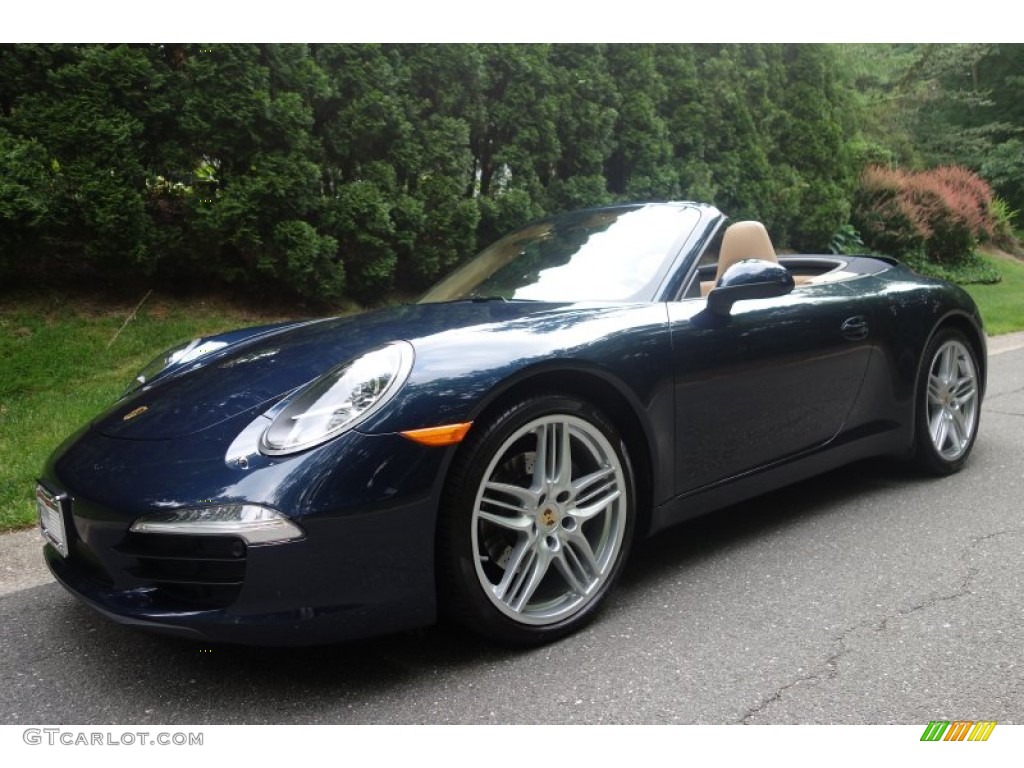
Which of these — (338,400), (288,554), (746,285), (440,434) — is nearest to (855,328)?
(746,285)

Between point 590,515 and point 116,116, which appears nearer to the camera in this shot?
point 590,515

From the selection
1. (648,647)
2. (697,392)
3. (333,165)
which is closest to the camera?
(648,647)

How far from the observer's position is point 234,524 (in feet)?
6.88

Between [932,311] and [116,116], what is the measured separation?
17.4ft

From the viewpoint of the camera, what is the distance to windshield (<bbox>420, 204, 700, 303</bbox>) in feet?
10.4

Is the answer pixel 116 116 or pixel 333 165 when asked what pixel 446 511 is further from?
pixel 333 165

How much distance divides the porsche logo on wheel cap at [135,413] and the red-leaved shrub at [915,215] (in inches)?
558

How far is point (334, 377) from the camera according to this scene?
2.44m

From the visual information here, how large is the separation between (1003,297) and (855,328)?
11.4 metres

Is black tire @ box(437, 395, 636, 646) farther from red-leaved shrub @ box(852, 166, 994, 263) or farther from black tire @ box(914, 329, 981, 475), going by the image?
red-leaved shrub @ box(852, 166, 994, 263)

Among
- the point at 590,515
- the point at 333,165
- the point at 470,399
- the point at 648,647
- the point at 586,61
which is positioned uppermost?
the point at 586,61

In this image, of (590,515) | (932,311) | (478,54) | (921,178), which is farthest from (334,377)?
(921,178)

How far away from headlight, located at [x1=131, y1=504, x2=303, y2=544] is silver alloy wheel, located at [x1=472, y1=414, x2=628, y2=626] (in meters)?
0.51

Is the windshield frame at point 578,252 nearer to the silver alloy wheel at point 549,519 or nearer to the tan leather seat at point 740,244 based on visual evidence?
the tan leather seat at point 740,244
